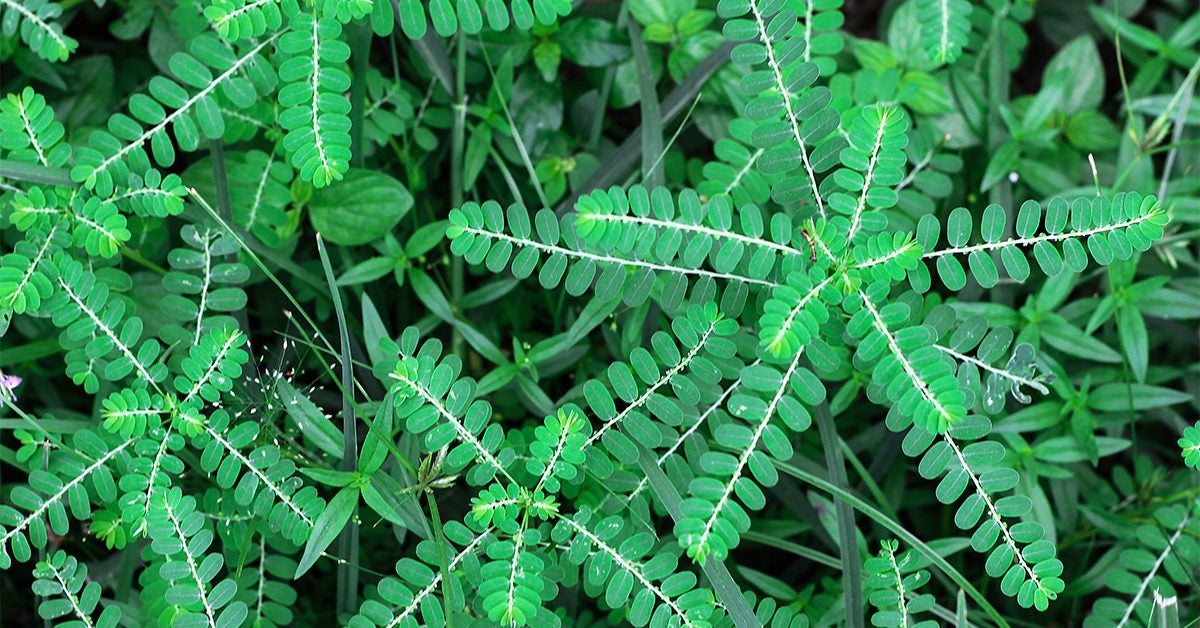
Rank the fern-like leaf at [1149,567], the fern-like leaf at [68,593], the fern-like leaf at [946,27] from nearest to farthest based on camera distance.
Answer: the fern-like leaf at [68,593] < the fern-like leaf at [1149,567] < the fern-like leaf at [946,27]

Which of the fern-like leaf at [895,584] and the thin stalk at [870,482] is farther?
the thin stalk at [870,482]

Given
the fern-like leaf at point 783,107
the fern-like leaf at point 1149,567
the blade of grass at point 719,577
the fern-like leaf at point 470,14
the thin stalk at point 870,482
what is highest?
the fern-like leaf at point 470,14

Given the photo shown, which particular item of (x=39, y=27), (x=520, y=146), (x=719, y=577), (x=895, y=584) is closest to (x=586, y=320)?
(x=520, y=146)

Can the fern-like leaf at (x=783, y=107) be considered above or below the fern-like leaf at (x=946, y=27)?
above

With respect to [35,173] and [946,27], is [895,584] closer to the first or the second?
[946,27]

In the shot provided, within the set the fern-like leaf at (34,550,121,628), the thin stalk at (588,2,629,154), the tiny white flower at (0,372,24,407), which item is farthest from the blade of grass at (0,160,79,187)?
the thin stalk at (588,2,629,154)

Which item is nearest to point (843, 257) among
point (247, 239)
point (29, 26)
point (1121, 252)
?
point (1121, 252)

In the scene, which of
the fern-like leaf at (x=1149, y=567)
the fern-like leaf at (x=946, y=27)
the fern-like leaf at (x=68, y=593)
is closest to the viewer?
the fern-like leaf at (x=68, y=593)

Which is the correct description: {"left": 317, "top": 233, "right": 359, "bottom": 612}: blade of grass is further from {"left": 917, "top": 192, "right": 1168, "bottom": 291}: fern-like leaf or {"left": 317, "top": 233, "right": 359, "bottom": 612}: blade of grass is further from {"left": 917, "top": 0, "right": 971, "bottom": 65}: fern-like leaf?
{"left": 917, "top": 0, "right": 971, "bottom": 65}: fern-like leaf

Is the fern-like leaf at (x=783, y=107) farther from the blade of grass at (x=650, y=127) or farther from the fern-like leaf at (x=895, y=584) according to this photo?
the fern-like leaf at (x=895, y=584)

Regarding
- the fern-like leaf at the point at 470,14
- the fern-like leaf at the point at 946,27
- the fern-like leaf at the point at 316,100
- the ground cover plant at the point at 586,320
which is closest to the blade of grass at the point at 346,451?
the ground cover plant at the point at 586,320
